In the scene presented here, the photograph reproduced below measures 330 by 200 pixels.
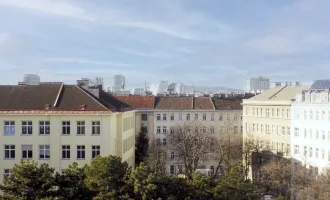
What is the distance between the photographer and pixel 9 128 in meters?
44.8

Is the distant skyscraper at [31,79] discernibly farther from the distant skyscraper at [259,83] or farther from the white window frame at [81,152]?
the distant skyscraper at [259,83]

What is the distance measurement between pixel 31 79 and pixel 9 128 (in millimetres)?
7977

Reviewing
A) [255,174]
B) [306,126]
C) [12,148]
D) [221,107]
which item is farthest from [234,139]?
[12,148]

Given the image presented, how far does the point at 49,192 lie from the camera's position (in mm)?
30484

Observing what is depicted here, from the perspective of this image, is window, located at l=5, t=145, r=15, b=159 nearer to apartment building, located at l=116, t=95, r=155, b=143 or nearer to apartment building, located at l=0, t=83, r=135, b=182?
apartment building, located at l=0, t=83, r=135, b=182

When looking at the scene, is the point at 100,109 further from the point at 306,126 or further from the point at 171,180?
the point at 306,126

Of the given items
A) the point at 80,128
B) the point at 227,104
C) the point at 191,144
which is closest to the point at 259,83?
the point at 227,104

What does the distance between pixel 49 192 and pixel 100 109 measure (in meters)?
14.8

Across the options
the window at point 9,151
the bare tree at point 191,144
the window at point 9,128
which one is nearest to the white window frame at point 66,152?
the window at point 9,151

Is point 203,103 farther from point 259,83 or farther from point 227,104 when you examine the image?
point 259,83

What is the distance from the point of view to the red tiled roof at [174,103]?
9062 centimetres

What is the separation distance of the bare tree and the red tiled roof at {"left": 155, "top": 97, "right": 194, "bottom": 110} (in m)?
9.47

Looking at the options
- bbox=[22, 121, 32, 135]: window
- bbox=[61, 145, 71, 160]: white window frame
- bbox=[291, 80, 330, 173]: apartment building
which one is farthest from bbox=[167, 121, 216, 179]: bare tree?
bbox=[22, 121, 32, 135]: window

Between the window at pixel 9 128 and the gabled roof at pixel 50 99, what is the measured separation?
4.33ft
